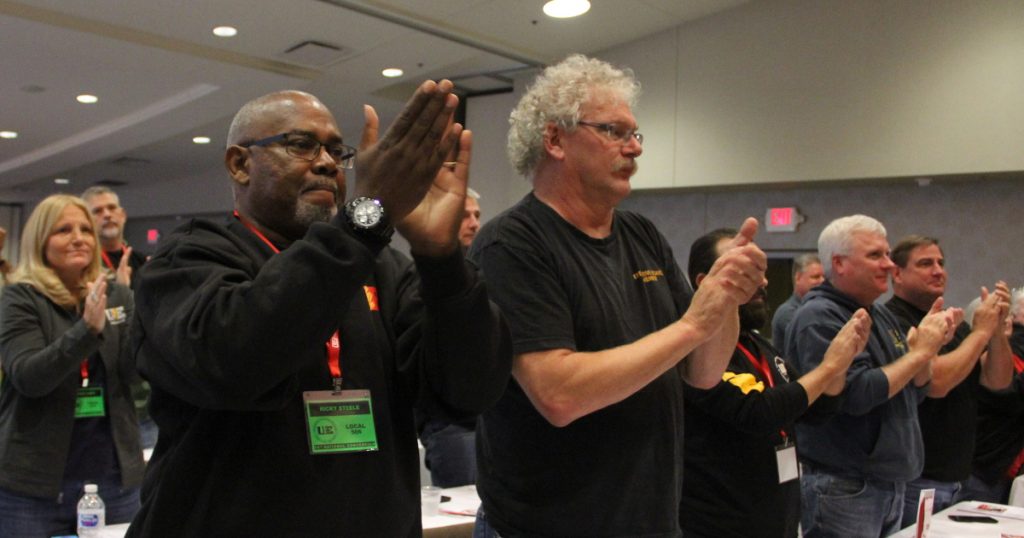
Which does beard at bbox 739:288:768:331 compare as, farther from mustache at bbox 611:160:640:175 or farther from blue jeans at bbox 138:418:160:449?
blue jeans at bbox 138:418:160:449

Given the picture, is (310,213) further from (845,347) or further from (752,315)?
(845,347)

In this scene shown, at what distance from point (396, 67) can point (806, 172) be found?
3221 millimetres

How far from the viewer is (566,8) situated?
18.8 feet

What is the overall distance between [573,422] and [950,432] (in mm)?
2429

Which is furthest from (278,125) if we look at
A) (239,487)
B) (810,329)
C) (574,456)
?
(810,329)

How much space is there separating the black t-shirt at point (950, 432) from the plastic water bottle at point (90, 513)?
289 centimetres

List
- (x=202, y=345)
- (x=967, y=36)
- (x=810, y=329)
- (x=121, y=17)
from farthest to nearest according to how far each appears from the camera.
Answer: (x=121, y=17) → (x=967, y=36) → (x=810, y=329) → (x=202, y=345)

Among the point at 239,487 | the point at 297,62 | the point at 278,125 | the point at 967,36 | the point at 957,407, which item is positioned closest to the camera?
the point at 239,487

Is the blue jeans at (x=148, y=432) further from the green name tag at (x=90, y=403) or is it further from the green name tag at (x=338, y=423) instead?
the green name tag at (x=338, y=423)

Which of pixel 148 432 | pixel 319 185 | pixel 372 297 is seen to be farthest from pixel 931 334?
pixel 148 432

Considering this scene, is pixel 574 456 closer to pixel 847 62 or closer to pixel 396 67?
pixel 847 62

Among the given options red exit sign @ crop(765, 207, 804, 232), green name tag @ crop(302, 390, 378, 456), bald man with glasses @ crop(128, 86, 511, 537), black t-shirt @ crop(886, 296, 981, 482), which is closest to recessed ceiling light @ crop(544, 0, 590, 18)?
red exit sign @ crop(765, 207, 804, 232)

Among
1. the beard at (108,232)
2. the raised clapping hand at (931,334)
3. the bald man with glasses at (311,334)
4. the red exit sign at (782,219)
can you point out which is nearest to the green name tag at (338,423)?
the bald man with glasses at (311,334)

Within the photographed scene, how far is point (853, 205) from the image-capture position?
6.09 m
